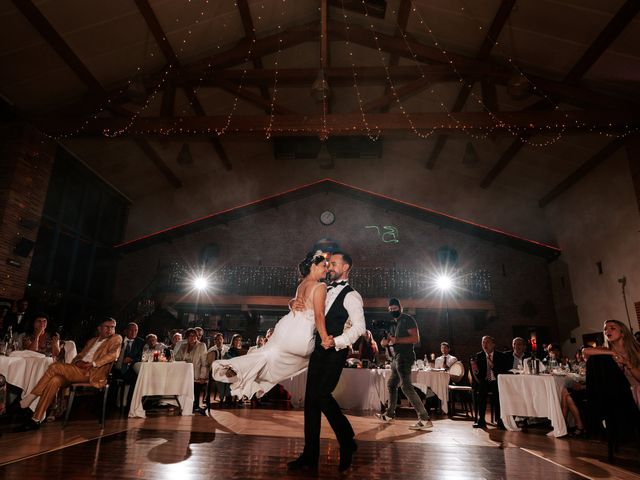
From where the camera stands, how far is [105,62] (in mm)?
8164

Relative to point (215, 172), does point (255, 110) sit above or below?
above

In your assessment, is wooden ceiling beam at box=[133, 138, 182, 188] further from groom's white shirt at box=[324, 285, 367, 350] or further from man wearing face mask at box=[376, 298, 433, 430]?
groom's white shirt at box=[324, 285, 367, 350]

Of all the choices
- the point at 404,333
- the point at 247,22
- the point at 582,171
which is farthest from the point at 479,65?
the point at 404,333

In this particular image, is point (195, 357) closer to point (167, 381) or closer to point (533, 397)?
point (167, 381)

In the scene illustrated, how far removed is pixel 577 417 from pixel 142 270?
1165cm

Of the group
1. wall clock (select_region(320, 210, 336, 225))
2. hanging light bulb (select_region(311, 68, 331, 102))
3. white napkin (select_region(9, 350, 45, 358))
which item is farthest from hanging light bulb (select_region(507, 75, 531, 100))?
white napkin (select_region(9, 350, 45, 358))

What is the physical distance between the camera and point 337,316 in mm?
2697

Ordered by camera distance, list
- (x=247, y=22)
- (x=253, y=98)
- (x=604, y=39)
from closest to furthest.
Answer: (x=604, y=39), (x=247, y=22), (x=253, y=98)

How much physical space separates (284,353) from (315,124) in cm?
644

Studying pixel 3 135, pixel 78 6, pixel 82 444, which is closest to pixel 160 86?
pixel 78 6

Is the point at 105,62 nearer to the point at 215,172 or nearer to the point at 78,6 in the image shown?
the point at 78,6

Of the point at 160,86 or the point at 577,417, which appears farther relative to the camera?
the point at 160,86

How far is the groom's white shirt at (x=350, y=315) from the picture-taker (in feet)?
8.19

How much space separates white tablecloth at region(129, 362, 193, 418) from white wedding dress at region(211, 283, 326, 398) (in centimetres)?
286
